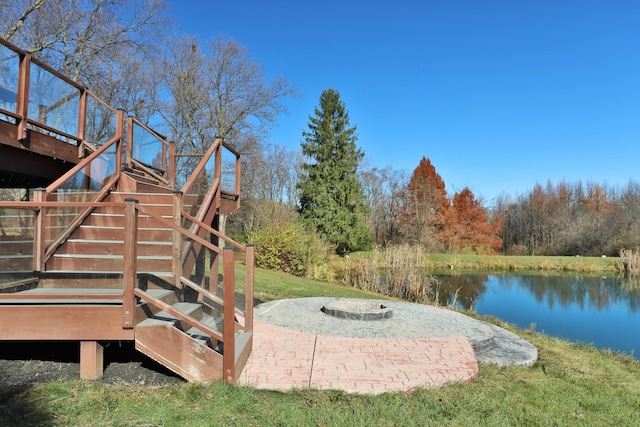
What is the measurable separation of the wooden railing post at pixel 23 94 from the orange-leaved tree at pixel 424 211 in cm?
2897

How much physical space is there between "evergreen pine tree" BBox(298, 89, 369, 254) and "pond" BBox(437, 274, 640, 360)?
7.86m

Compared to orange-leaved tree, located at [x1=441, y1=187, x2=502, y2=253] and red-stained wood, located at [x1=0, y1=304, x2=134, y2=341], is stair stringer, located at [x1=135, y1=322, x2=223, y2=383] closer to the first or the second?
red-stained wood, located at [x1=0, y1=304, x2=134, y2=341]

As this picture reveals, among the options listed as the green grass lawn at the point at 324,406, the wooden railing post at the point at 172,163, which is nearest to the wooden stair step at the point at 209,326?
the green grass lawn at the point at 324,406

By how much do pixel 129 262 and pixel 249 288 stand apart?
4.91ft

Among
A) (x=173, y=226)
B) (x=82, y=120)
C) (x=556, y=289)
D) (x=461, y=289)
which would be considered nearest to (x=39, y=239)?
(x=173, y=226)

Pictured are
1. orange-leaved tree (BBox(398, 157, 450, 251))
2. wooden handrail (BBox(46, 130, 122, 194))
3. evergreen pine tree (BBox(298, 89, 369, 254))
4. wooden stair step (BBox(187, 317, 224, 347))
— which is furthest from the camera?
orange-leaved tree (BBox(398, 157, 450, 251))

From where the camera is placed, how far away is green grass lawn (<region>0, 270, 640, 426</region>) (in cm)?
326

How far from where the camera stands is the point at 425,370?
15.2 ft

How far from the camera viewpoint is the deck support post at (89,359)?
13.0 ft

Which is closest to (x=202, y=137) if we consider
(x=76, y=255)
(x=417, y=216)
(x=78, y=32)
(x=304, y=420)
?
(x=78, y=32)

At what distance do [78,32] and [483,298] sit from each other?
2097cm

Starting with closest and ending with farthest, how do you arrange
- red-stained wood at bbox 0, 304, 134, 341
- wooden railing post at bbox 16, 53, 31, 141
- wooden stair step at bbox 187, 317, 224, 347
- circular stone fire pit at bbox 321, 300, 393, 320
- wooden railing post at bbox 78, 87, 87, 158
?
red-stained wood at bbox 0, 304, 134, 341, wooden stair step at bbox 187, 317, 224, 347, wooden railing post at bbox 16, 53, 31, 141, wooden railing post at bbox 78, 87, 87, 158, circular stone fire pit at bbox 321, 300, 393, 320

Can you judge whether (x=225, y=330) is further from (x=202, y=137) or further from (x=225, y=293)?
(x=202, y=137)

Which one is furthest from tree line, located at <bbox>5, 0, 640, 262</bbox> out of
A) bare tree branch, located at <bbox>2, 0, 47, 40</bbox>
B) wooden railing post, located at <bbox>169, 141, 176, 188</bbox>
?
wooden railing post, located at <bbox>169, 141, 176, 188</bbox>
